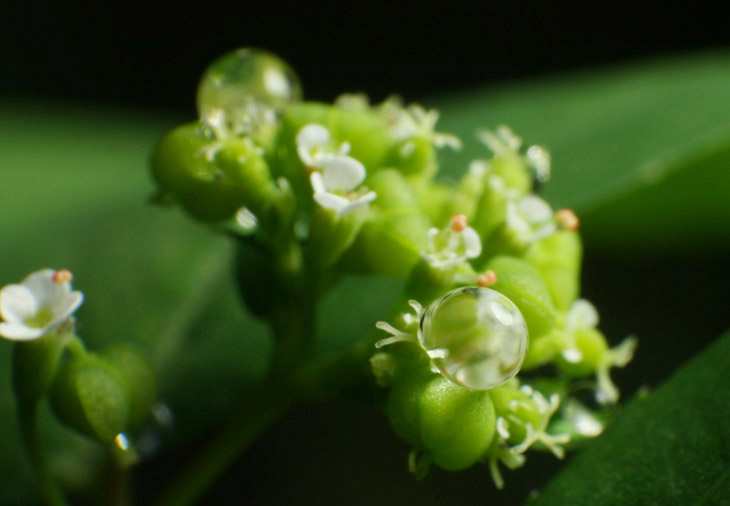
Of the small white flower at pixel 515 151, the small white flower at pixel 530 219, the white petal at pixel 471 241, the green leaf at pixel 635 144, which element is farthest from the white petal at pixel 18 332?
the green leaf at pixel 635 144

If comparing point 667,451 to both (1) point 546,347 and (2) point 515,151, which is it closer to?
(1) point 546,347

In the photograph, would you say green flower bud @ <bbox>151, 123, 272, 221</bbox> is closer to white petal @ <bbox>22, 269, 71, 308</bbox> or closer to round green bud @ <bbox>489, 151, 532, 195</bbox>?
white petal @ <bbox>22, 269, 71, 308</bbox>

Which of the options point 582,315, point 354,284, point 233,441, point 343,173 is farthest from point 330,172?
point 354,284

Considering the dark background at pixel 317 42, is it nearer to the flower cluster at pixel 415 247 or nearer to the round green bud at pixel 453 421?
the flower cluster at pixel 415 247

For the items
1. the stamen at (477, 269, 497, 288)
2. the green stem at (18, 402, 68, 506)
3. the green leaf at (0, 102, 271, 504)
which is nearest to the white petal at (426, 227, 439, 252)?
the stamen at (477, 269, 497, 288)

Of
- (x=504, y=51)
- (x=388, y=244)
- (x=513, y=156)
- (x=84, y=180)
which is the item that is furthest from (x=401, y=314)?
(x=504, y=51)
